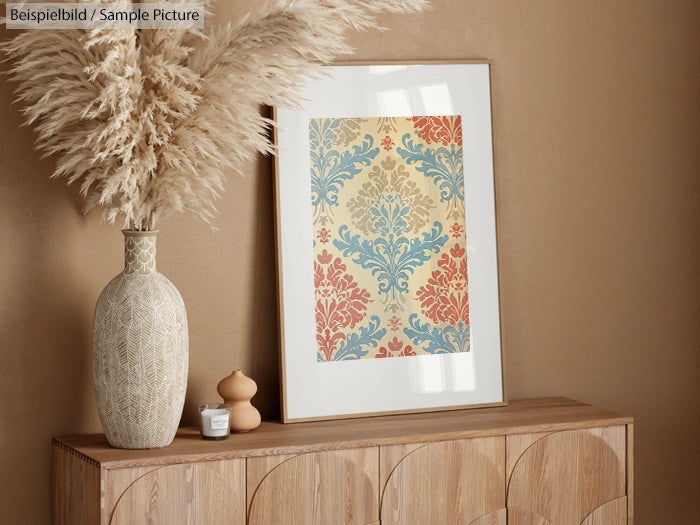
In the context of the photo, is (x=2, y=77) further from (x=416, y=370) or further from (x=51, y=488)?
(x=416, y=370)

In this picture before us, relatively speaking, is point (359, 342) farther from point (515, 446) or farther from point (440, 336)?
point (515, 446)

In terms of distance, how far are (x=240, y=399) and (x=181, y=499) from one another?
35cm

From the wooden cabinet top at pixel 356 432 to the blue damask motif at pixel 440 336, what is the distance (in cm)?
18

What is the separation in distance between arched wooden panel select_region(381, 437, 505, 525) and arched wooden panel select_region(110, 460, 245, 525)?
41 centimetres

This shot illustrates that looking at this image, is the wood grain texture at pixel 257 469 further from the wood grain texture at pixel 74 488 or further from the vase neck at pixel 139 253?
the vase neck at pixel 139 253

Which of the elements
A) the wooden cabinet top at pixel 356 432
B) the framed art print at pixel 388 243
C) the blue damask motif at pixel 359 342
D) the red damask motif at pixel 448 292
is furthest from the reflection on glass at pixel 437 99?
the wooden cabinet top at pixel 356 432

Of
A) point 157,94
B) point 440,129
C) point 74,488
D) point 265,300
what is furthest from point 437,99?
point 74,488

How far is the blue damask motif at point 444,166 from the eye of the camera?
2854 millimetres

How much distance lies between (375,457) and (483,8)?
4.56ft

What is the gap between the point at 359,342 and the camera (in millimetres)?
2787

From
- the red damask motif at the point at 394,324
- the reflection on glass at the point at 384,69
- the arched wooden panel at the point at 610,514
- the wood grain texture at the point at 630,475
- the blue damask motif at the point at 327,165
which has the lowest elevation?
the arched wooden panel at the point at 610,514

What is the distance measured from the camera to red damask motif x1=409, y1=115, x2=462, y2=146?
2.86m

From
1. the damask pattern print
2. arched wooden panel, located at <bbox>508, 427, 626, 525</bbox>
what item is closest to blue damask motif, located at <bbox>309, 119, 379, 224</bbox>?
the damask pattern print

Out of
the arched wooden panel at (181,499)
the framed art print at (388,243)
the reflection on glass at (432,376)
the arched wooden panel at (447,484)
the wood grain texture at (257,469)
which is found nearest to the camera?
the arched wooden panel at (181,499)
